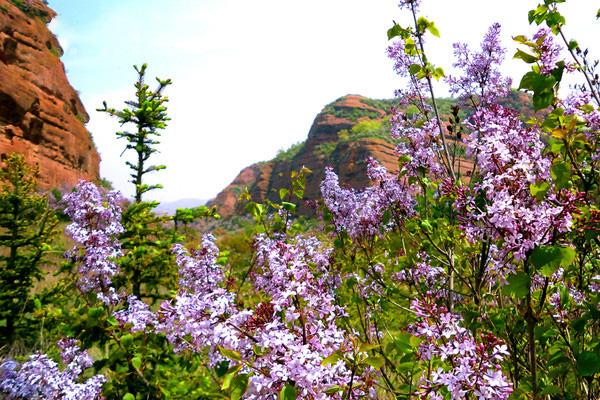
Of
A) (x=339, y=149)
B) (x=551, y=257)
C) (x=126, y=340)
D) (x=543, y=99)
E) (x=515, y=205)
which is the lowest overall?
(x=126, y=340)

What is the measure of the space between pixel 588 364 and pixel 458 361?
0.52 meters

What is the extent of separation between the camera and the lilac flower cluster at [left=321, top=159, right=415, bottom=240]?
5062 mm

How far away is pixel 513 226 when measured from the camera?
69.4 inches

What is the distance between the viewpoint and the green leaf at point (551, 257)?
5.22 feet

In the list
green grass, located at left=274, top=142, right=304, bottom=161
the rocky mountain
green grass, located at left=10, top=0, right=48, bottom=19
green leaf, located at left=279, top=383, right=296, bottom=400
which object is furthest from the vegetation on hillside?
green grass, located at left=274, top=142, right=304, bottom=161

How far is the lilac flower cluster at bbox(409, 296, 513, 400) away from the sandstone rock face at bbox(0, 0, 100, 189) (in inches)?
1151

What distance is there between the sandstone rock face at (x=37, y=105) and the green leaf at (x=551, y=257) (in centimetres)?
2970

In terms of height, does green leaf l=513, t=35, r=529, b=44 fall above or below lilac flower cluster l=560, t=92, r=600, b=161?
above

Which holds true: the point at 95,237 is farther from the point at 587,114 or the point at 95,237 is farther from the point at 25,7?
the point at 25,7

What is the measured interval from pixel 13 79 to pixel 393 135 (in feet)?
106

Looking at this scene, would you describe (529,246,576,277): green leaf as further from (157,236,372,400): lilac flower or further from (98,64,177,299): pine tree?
(98,64,177,299): pine tree

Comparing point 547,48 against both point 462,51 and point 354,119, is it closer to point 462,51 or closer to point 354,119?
point 462,51

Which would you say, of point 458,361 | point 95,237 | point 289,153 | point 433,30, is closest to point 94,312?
point 95,237

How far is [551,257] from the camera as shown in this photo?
1.61 metres
